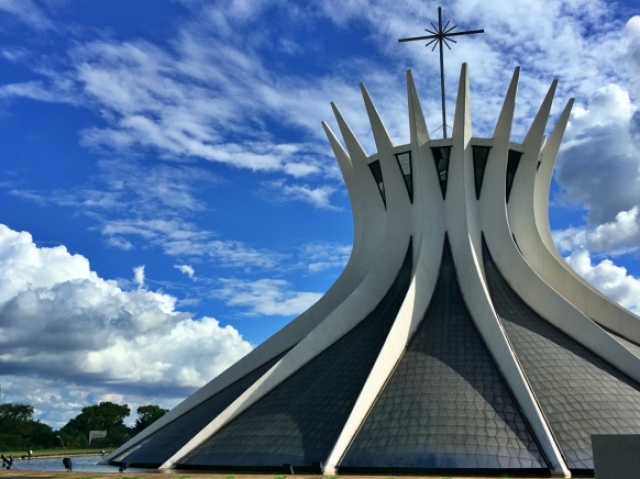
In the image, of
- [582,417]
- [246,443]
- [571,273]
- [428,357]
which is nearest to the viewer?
[582,417]

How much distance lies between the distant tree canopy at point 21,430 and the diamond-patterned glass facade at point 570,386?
52087mm

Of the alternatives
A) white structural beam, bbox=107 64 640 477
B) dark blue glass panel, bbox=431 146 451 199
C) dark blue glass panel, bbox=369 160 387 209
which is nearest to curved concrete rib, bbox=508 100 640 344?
white structural beam, bbox=107 64 640 477

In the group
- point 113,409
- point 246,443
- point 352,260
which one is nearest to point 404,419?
point 246,443

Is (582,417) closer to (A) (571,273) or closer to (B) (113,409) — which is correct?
(A) (571,273)

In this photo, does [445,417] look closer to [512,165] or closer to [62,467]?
[512,165]

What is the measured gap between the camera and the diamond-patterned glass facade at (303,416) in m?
17.7

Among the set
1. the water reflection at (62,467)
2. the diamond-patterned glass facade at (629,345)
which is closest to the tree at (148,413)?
the water reflection at (62,467)

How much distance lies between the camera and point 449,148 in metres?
26.0

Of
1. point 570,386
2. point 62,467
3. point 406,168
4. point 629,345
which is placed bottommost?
point 62,467

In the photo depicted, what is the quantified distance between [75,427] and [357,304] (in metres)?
58.0

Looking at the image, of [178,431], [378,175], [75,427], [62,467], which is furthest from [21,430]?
[378,175]

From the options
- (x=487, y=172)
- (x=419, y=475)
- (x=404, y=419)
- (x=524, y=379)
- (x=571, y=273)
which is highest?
(x=487, y=172)

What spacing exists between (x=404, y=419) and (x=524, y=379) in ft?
13.0

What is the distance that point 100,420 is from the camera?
68375mm
